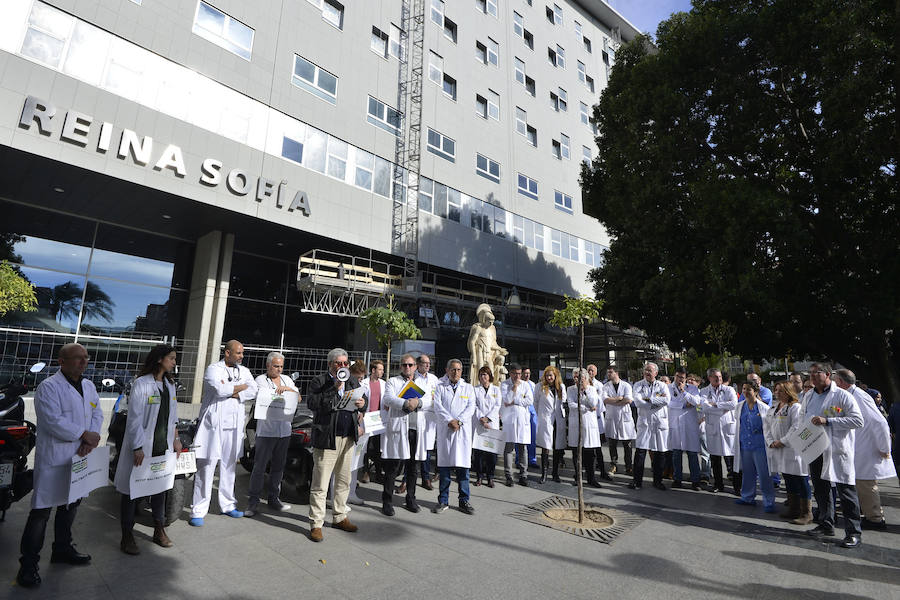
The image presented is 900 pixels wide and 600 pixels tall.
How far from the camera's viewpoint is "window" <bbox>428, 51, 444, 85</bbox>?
2388cm

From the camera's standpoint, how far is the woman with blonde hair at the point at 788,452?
19.4ft

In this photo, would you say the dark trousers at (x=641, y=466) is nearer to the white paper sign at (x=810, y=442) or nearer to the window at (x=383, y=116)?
the white paper sign at (x=810, y=442)

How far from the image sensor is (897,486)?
8141 millimetres

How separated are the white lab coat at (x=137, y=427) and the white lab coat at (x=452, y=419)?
353 centimetres

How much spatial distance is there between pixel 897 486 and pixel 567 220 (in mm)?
24612

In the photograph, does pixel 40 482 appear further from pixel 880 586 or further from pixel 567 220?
pixel 567 220

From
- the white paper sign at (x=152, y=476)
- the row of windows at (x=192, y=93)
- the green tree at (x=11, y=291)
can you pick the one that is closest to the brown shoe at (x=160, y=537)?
the white paper sign at (x=152, y=476)

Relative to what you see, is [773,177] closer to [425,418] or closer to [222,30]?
[425,418]

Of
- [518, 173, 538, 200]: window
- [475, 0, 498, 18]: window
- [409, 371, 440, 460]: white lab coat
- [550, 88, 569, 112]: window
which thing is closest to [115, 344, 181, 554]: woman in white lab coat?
[409, 371, 440, 460]: white lab coat

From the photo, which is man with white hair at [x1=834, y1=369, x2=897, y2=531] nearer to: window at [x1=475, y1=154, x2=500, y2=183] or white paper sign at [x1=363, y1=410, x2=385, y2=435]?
white paper sign at [x1=363, y1=410, x2=385, y2=435]

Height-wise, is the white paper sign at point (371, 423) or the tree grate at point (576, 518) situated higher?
the white paper sign at point (371, 423)

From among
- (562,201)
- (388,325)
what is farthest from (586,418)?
(562,201)

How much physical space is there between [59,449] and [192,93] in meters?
15.6

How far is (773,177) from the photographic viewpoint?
50.1 ft
